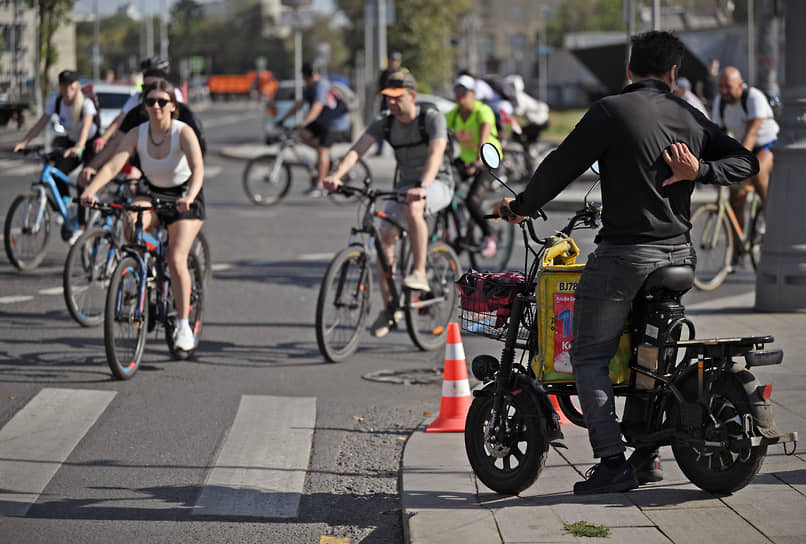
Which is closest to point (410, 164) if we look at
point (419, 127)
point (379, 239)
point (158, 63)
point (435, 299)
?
point (419, 127)

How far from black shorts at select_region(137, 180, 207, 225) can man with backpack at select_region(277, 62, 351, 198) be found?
10.2 meters

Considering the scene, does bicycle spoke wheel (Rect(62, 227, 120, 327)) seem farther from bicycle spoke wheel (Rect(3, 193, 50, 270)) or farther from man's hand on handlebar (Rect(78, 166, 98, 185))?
bicycle spoke wheel (Rect(3, 193, 50, 270))

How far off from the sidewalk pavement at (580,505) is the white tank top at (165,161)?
3045mm

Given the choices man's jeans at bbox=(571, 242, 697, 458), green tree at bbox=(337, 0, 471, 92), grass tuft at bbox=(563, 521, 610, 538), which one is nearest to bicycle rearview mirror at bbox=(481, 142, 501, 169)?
man's jeans at bbox=(571, 242, 697, 458)

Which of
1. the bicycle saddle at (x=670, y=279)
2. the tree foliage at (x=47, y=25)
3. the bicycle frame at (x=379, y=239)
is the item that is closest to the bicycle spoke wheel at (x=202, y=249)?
the bicycle frame at (x=379, y=239)

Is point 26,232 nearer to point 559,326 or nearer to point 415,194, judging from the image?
point 415,194

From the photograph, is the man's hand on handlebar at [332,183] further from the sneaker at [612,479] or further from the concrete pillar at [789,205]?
the sneaker at [612,479]

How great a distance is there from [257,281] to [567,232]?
7231 mm

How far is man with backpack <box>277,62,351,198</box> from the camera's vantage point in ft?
62.0

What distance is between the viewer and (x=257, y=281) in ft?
40.4

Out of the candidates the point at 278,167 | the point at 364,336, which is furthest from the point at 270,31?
the point at 364,336

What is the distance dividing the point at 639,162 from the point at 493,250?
761cm

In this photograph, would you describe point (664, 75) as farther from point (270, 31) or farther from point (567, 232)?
point (270, 31)

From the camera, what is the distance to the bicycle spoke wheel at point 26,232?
12125mm
